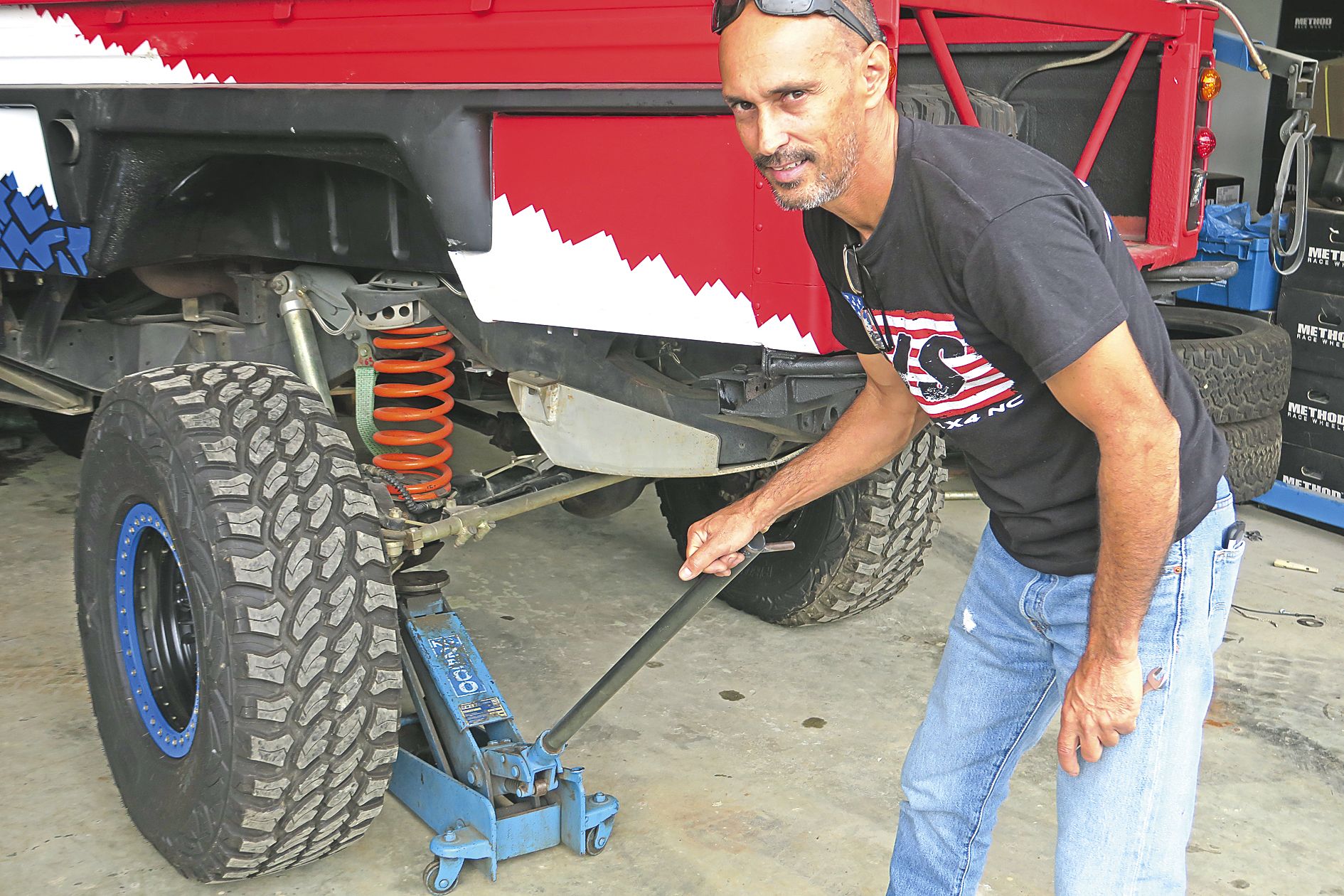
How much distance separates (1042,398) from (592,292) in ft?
2.60

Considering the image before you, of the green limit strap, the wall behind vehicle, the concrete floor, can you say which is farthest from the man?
the wall behind vehicle

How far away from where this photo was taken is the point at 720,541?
77.0 inches

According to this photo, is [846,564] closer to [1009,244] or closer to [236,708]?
[236,708]

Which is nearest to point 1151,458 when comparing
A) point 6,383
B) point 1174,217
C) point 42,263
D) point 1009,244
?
point 1009,244

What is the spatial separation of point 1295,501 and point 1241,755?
201 cm

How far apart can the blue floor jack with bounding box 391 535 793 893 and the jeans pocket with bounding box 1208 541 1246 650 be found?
0.84 m

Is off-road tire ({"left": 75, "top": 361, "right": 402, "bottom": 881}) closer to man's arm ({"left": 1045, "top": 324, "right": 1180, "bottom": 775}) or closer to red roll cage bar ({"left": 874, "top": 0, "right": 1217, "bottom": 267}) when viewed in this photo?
man's arm ({"left": 1045, "top": 324, "right": 1180, "bottom": 775})

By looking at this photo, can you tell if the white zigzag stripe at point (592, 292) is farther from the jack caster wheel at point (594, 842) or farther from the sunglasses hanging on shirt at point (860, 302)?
the jack caster wheel at point (594, 842)

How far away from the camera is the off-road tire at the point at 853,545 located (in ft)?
11.0

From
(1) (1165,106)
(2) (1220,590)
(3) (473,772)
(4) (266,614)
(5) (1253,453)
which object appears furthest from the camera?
(5) (1253,453)

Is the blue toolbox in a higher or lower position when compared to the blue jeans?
higher

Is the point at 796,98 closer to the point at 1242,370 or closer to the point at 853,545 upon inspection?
the point at 853,545

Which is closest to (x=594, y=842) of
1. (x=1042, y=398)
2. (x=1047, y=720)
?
(x=1047, y=720)

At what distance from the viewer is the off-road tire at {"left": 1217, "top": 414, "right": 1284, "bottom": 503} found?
13.4 ft
